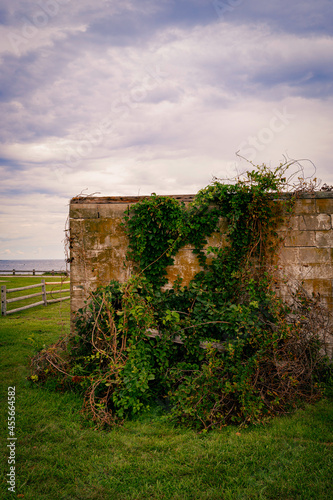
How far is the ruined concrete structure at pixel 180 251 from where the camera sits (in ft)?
18.1

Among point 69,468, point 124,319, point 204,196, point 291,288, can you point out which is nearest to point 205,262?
point 204,196

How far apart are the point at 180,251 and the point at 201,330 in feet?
5.05

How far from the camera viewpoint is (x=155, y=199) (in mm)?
5496

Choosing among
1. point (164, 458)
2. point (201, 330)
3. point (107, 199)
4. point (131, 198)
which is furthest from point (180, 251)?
point (164, 458)

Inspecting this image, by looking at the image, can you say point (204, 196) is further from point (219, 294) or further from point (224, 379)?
point (224, 379)

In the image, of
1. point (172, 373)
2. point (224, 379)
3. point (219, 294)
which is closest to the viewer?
point (224, 379)

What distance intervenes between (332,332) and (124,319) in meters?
3.55

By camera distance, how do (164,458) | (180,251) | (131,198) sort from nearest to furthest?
(164,458) → (180,251) → (131,198)

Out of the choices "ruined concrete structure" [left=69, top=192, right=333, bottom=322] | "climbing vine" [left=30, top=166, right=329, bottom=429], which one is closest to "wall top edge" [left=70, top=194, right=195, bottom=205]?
"ruined concrete structure" [left=69, top=192, right=333, bottom=322]

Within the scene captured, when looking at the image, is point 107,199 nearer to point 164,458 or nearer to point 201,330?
point 201,330

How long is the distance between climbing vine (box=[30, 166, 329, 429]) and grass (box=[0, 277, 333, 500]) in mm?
279

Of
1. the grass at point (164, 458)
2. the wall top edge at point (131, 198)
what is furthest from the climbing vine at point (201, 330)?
the grass at point (164, 458)

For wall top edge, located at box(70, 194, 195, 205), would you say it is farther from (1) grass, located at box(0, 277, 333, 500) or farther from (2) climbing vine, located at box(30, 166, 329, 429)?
(1) grass, located at box(0, 277, 333, 500)

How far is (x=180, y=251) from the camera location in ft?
18.5
